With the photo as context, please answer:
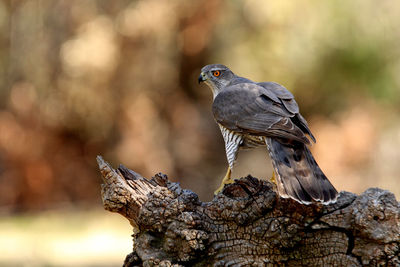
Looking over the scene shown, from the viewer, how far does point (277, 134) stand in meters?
3.81

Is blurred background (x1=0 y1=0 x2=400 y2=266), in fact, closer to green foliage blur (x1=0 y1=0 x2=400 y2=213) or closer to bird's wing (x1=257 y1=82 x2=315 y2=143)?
green foliage blur (x1=0 y1=0 x2=400 y2=213)

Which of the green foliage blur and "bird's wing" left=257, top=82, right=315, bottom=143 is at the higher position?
the green foliage blur

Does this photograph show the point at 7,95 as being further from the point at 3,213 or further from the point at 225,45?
the point at 225,45

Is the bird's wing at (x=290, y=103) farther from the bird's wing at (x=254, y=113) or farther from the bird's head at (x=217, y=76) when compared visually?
the bird's head at (x=217, y=76)

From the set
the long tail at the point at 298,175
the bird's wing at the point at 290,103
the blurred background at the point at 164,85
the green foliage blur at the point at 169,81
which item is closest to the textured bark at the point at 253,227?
the long tail at the point at 298,175

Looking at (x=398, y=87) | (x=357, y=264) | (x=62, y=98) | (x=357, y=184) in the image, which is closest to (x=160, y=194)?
(x=357, y=264)

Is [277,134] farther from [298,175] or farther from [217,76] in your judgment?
[217,76]

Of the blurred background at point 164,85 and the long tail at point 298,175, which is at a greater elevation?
the blurred background at point 164,85

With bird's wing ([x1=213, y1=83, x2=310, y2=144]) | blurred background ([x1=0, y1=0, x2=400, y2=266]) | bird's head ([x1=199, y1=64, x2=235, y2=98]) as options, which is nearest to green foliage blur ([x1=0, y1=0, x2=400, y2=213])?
blurred background ([x1=0, y1=0, x2=400, y2=266])

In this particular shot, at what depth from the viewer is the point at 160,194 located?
3623 millimetres

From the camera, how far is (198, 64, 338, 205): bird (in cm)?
333

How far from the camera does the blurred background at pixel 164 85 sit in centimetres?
1052

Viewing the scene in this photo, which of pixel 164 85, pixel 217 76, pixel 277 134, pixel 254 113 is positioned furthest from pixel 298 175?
→ pixel 164 85

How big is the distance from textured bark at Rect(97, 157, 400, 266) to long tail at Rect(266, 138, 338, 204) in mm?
101
